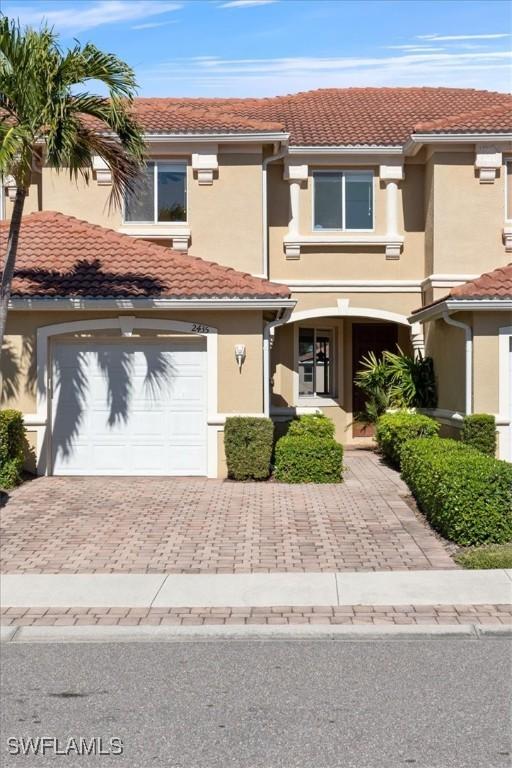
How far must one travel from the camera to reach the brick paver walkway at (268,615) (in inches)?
300

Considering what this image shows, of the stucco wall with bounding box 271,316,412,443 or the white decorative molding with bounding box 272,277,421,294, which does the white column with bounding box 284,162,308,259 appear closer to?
the white decorative molding with bounding box 272,277,421,294

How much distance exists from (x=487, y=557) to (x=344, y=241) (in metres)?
11.5

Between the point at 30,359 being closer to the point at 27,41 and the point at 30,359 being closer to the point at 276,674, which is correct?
the point at 27,41

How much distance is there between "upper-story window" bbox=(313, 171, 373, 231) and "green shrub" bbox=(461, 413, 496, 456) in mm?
6371

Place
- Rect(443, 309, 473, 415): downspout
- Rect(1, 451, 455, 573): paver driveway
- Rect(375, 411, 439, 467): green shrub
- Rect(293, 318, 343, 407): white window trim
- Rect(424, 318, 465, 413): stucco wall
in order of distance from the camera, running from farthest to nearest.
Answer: Rect(293, 318, 343, 407): white window trim → Rect(424, 318, 465, 413): stucco wall → Rect(375, 411, 439, 467): green shrub → Rect(443, 309, 473, 415): downspout → Rect(1, 451, 455, 573): paver driveway

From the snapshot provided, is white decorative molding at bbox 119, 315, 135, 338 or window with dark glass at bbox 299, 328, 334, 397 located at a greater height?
white decorative molding at bbox 119, 315, 135, 338

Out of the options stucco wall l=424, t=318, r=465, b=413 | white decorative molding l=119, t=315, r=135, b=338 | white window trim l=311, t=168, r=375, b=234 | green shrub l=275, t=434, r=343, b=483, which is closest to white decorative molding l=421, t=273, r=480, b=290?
stucco wall l=424, t=318, r=465, b=413

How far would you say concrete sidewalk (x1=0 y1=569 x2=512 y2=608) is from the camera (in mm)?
8203

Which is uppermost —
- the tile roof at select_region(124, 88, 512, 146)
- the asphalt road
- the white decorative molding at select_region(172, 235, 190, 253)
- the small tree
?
the tile roof at select_region(124, 88, 512, 146)

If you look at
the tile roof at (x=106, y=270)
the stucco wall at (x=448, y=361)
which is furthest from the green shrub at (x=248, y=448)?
the stucco wall at (x=448, y=361)

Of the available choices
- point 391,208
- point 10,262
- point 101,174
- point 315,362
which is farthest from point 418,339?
point 10,262

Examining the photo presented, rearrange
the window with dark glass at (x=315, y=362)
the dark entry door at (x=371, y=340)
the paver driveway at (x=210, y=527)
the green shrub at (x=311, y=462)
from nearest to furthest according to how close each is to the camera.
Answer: the paver driveway at (x=210, y=527), the green shrub at (x=311, y=462), the window with dark glass at (x=315, y=362), the dark entry door at (x=371, y=340)

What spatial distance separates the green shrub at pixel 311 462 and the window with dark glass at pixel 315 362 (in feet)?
21.7

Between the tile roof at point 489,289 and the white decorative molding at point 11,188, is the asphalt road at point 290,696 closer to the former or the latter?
the tile roof at point 489,289
